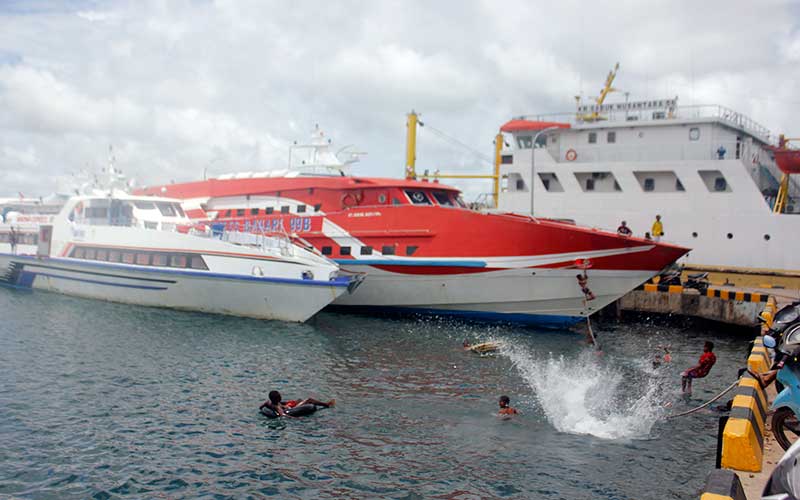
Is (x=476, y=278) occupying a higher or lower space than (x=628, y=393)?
higher

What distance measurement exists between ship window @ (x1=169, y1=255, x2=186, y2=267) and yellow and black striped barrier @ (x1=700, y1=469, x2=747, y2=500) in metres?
20.9

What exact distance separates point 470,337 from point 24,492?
530 inches

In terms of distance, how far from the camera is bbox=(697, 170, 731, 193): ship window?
26953mm

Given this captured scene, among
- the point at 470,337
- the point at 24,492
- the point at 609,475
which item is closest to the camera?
the point at 24,492

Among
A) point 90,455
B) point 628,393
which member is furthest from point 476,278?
point 90,455

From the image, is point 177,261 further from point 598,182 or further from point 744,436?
point 744,436

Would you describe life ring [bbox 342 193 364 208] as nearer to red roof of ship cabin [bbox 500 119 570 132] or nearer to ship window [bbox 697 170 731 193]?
red roof of ship cabin [bbox 500 119 570 132]

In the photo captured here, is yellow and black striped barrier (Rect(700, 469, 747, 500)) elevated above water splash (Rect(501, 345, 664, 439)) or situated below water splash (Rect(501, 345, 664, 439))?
above

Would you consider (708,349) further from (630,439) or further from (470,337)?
(470,337)

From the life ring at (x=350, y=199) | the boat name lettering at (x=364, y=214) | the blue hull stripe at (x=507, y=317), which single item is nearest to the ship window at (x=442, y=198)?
the boat name lettering at (x=364, y=214)

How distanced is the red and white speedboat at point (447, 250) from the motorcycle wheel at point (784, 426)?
40.4ft

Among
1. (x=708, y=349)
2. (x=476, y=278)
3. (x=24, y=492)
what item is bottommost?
(x=24, y=492)

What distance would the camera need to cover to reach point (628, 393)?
14055mm

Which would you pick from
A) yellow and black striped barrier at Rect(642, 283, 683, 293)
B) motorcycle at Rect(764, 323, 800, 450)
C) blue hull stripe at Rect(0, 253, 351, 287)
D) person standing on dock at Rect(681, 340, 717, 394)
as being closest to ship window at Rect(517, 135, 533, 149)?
yellow and black striped barrier at Rect(642, 283, 683, 293)
